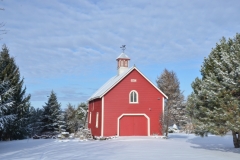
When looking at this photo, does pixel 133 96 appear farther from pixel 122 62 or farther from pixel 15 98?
pixel 15 98

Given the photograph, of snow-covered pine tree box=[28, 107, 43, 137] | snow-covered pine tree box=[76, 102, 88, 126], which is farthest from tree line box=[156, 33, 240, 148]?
snow-covered pine tree box=[28, 107, 43, 137]

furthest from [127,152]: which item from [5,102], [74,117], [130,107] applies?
[74,117]

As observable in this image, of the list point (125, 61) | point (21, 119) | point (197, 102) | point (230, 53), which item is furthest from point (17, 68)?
point (230, 53)

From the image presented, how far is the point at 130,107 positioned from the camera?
2527cm

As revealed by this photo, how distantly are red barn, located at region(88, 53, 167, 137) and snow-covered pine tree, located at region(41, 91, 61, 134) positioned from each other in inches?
651

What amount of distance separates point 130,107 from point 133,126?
1840 mm

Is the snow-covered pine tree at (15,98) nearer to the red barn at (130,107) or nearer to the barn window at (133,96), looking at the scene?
the red barn at (130,107)

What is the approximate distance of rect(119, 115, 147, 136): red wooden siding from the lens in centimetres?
2502

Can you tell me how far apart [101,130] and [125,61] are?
9147 mm

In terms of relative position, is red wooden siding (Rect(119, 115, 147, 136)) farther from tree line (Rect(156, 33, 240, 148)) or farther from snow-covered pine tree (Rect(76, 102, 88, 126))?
snow-covered pine tree (Rect(76, 102, 88, 126))

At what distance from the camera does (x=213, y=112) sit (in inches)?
530

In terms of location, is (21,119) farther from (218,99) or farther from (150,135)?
(218,99)

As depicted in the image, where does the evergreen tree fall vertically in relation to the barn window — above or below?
below

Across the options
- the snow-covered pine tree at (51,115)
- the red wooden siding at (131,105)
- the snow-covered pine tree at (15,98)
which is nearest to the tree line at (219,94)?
the red wooden siding at (131,105)
